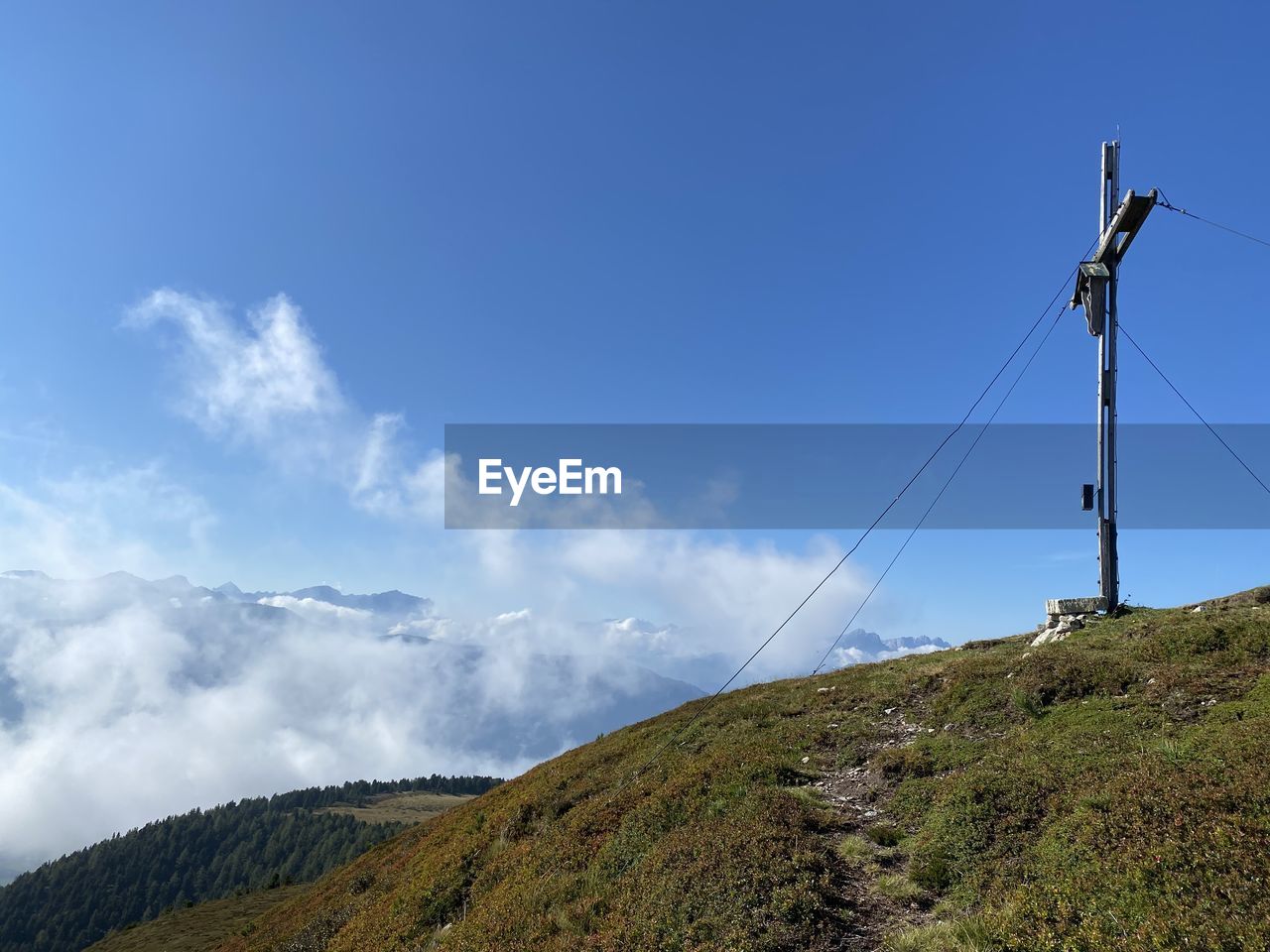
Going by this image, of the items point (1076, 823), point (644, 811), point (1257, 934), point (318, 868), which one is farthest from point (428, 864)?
point (318, 868)

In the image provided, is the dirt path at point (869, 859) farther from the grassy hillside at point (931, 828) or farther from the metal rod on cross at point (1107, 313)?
the metal rod on cross at point (1107, 313)

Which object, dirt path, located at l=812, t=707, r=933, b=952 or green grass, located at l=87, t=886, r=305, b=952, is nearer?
dirt path, located at l=812, t=707, r=933, b=952

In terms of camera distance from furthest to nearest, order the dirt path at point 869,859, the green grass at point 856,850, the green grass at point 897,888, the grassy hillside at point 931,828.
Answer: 1. the green grass at point 856,850
2. the green grass at point 897,888
3. the dirt path at point 869,859
4. the grassy hillside at point 931,828

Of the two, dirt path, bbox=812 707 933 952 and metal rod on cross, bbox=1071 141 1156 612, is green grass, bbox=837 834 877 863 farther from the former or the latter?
metal rod on cross, bbox=1071 141 1156 612

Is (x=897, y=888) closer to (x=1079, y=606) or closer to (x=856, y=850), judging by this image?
(x=856, y=850)

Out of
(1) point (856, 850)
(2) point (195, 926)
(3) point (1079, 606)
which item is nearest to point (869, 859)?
(1) point (856, 850)

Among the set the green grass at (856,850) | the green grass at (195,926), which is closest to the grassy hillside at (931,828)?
the green grass at (856,850)

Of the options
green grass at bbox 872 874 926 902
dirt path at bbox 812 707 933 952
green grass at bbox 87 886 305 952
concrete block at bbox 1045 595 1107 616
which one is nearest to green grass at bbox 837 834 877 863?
dirt path at bbox 812 707 933 952

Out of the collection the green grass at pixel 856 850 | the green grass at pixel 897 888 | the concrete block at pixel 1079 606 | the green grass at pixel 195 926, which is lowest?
the green grass at pixel 195 926
